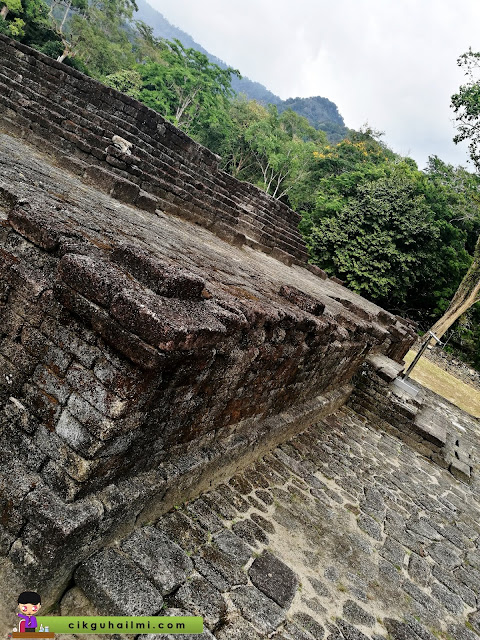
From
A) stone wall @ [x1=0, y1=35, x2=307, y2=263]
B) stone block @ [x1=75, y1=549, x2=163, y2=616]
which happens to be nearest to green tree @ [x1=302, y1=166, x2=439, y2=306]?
stone wall @ [x1=0, y1=35, x2=307, y2=263]

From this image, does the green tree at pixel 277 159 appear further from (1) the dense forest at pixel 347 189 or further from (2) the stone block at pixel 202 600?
(2) the stone block at pixel 202 600

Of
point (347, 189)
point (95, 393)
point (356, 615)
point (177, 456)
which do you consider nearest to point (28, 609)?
point (95, 393)

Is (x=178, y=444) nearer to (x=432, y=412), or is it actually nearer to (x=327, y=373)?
(x=327, y=373)

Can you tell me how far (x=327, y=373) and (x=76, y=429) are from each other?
4014mm

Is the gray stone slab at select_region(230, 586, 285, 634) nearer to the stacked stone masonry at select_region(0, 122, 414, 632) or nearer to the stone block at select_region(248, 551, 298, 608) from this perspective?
the stone block at select_region(248, 551, 298, 608)

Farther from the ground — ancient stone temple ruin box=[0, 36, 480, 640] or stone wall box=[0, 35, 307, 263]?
stone wall box=[0, 35, 307, 263]

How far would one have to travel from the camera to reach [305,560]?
2.96 m

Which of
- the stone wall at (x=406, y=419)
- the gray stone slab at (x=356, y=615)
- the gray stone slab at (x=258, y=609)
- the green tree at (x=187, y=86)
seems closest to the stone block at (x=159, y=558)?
the gray stone slab at (x=258, y=609)

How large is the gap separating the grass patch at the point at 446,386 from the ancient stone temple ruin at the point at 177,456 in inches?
284

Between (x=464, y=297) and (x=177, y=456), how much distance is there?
18697 millimetres

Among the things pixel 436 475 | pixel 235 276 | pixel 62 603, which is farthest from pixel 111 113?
pixel 436 475

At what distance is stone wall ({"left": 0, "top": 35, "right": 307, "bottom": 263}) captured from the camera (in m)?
5.46

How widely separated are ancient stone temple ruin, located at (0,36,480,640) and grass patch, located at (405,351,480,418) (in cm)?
721

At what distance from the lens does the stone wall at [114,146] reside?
17.9 feet
